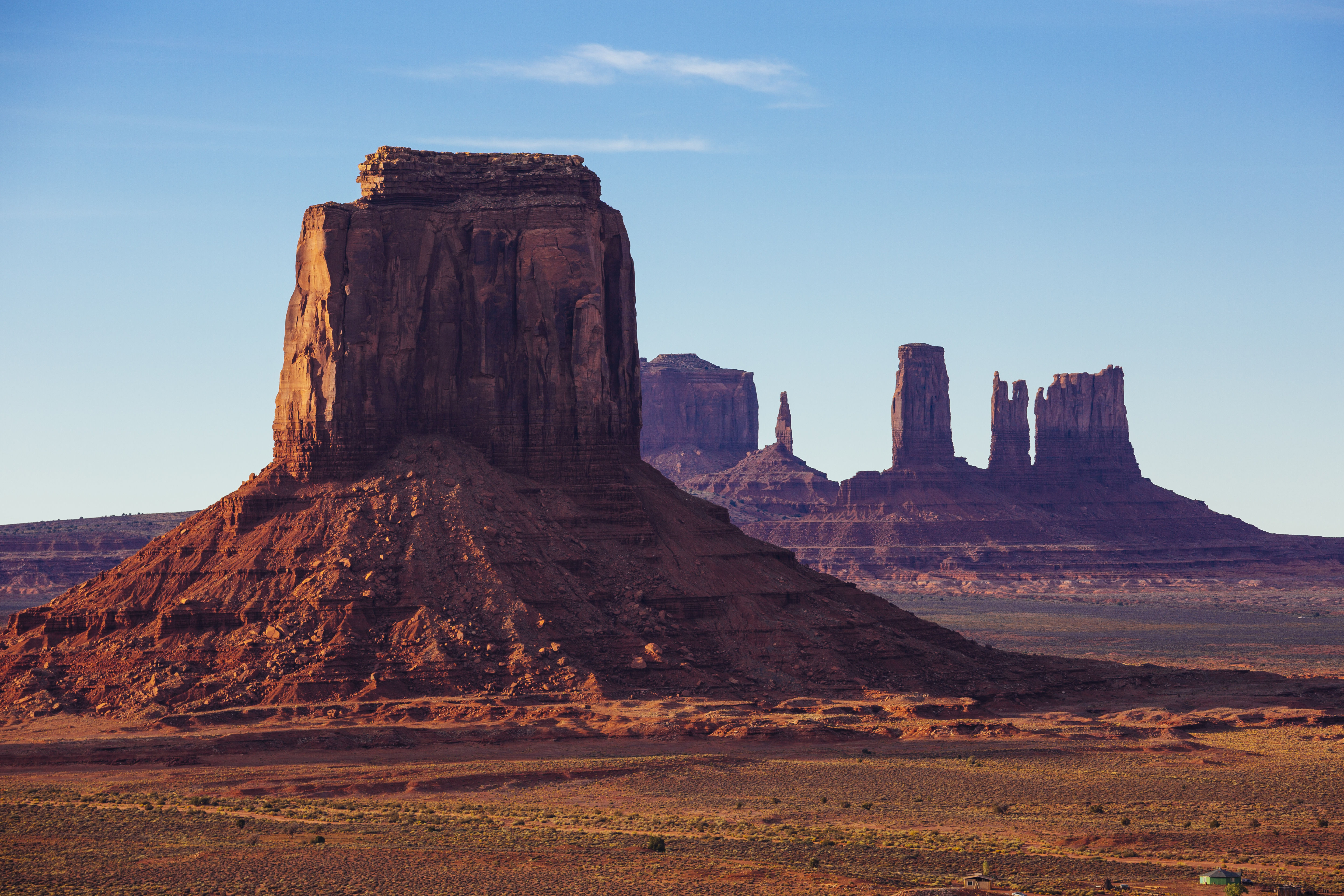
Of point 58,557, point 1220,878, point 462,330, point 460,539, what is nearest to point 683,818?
point 1220,878

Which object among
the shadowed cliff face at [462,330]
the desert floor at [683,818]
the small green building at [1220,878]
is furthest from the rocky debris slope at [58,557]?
the small green building at [1220,878]

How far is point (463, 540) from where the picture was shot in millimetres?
80750

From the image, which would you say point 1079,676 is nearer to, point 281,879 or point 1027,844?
point 1027,844

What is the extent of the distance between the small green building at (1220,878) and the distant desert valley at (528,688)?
0.17 meters

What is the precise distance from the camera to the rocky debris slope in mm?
172875

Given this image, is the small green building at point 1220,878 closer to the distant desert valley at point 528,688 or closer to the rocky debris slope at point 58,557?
the distant desert valley at point 528,688

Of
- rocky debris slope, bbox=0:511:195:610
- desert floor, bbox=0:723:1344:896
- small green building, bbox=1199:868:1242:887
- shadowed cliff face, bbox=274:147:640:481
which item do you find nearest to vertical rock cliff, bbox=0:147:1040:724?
shadowed cliff face, bbox=274:147:640:481

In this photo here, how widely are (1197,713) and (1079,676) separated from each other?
10162 millimetres

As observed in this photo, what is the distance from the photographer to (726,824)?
5603cm

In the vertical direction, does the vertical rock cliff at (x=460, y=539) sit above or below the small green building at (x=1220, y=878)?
above

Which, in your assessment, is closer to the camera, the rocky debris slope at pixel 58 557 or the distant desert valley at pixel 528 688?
the distant desert valley at pixel 528 688

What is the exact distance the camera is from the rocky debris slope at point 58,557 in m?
173

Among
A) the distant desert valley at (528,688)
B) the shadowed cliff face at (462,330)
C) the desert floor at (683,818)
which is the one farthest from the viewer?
the shadowed cliff face at (462,330)

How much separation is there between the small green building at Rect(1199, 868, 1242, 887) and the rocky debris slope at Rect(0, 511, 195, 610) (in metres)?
134
